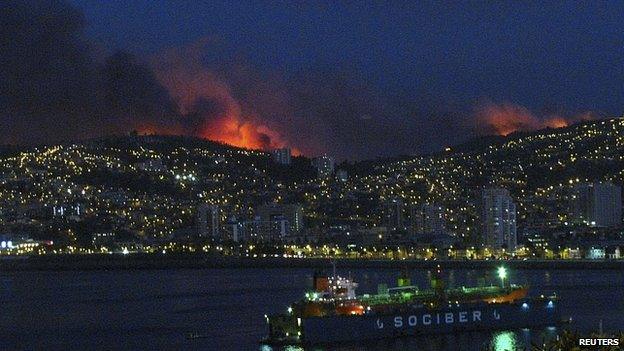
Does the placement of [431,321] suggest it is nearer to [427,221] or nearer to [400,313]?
[400,313]

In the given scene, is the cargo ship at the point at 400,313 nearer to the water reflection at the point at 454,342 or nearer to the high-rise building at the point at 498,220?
the water reflection at the point at 454,342

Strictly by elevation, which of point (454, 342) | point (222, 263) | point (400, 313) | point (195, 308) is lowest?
point (454, 342)

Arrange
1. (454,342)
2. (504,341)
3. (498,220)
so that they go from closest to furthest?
(504,341) < (454,342) < (498,220)

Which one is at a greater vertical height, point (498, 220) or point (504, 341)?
point (498, 220)

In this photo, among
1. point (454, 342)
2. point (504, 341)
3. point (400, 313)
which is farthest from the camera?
point (400, 313)

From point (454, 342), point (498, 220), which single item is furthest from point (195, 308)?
point (498, 220)

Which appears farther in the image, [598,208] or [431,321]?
[598,208]

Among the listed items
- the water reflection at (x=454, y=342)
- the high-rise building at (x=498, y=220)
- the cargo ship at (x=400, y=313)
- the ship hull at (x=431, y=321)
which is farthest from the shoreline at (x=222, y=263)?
the water reflection at (x=454, y=342)
